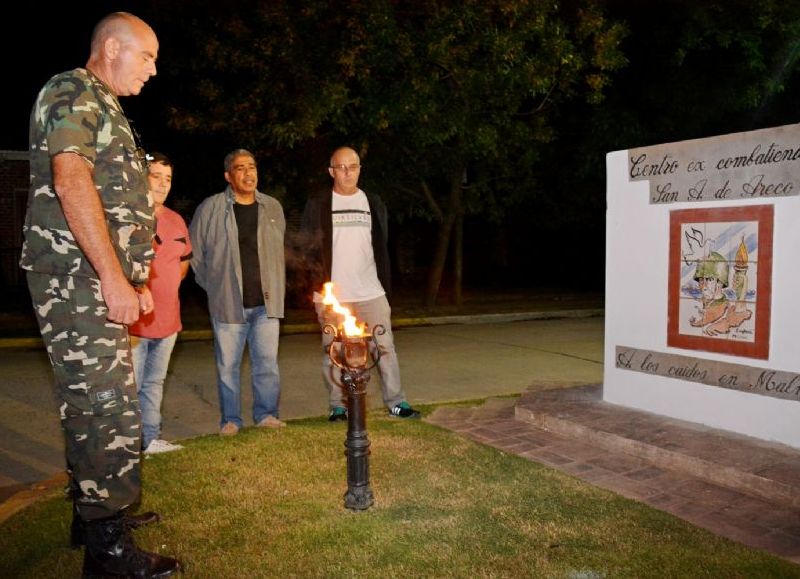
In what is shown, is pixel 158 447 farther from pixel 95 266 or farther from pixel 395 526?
pixel 95 266

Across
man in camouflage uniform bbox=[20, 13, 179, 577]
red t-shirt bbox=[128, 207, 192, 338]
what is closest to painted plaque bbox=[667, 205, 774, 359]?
red t-shirt bbox=[128, 207, 192, 338]

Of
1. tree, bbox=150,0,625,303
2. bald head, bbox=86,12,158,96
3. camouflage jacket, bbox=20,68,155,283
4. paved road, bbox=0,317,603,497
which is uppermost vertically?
tree, bbox=150,0,625,303

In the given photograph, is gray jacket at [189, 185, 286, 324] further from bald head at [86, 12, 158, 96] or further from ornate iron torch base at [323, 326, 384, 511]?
bald head at [86, 12, 158, 96]

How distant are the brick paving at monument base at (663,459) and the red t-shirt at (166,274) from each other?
87.8 inches

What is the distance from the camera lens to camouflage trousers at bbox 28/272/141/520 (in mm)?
3205

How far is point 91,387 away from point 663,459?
3.42m

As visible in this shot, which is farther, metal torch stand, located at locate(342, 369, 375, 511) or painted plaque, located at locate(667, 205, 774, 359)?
painted plaque, located at locate(667, 205, 774, 359)

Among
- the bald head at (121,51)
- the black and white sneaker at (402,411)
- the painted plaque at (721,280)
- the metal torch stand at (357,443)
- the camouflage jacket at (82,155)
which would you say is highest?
the bald head at (121,51)

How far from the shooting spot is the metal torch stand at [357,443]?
13.7ft

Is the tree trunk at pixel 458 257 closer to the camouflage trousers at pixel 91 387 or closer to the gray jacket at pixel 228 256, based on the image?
the gray jacket at pixel 228 256

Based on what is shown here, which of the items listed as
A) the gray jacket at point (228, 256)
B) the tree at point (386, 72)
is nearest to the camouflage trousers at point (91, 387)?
the gray jacket at point (228, 256)

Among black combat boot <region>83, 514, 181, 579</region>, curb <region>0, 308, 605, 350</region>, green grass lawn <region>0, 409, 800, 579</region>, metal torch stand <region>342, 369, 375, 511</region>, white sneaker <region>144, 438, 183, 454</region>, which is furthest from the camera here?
curb <region>0, 308, 605, 350</region>

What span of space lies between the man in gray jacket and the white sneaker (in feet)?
1.52

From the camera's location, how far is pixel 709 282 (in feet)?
17.3
